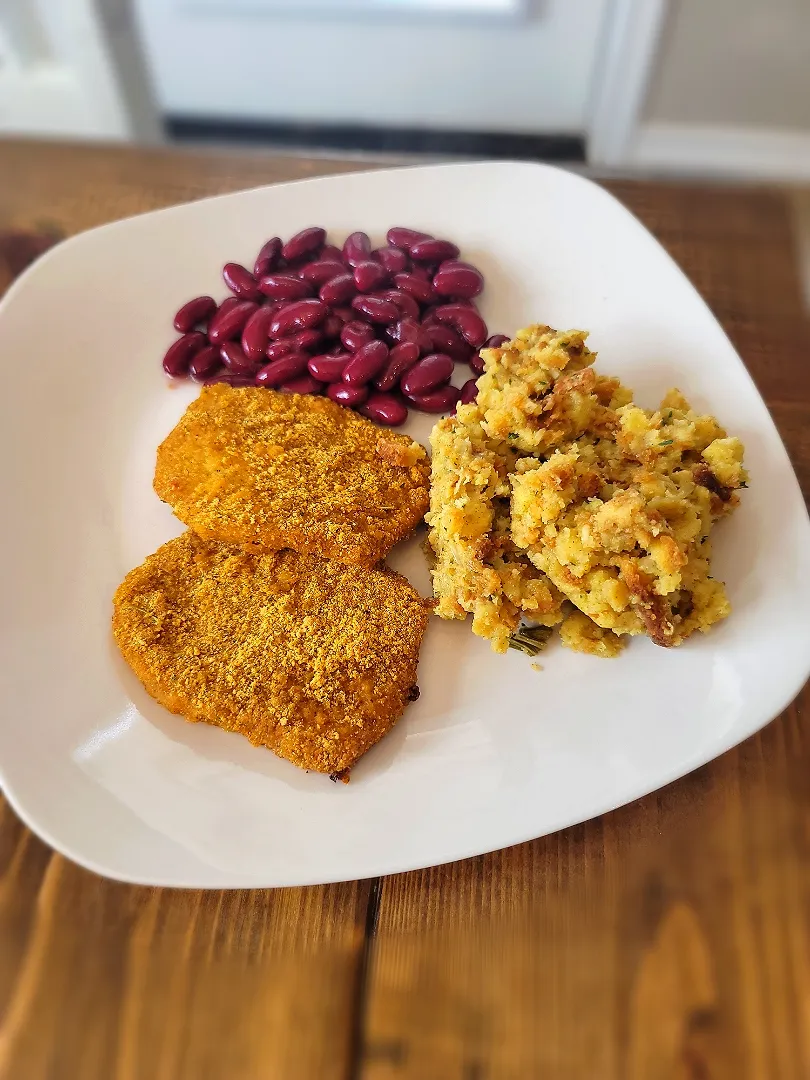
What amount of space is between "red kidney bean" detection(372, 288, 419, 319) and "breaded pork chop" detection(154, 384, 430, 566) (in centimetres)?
22

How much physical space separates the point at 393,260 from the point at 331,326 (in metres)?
0.17

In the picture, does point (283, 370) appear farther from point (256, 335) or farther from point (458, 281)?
point (458, 281)

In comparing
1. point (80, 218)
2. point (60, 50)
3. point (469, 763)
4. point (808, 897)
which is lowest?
point (808, 897)

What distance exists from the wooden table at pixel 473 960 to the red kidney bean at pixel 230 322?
0.81m

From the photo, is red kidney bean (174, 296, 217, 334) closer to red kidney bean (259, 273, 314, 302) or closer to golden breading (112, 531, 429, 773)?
red kidney bean (259, 273, 314, 302)

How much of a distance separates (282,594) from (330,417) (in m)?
0.31

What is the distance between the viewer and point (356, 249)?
142cm

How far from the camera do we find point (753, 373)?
1468 mm

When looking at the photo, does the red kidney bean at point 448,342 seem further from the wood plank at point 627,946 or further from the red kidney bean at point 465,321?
the wood plank at point 627,946

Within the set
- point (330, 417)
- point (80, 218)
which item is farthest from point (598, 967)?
point (80, 218)

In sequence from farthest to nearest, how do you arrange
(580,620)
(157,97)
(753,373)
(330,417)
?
(157,97) → (753,373) → (330,417) → (580,620)

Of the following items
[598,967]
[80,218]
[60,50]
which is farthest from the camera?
[60,50]

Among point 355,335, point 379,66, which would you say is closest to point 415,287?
point 355,335

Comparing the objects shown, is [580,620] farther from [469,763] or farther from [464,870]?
[464,870]
